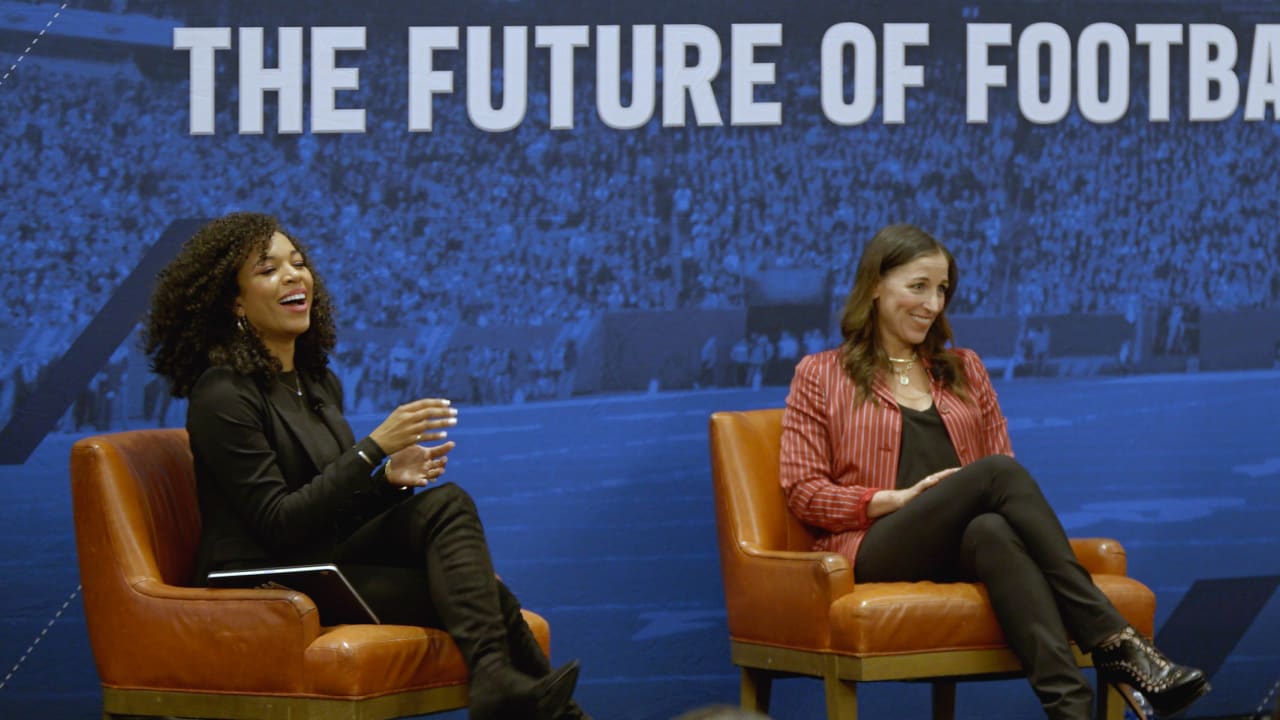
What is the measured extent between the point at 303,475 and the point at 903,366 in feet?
4.91

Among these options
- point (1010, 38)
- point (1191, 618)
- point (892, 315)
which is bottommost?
point (1191, 618)

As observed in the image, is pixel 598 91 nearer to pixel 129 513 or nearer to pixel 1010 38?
pixel 1010 38

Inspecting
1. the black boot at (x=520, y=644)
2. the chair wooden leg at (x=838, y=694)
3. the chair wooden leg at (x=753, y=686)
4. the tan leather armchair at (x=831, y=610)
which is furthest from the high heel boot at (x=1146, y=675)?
the black boot at (x=520, y=644)

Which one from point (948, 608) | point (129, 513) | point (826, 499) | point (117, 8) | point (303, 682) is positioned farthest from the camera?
point (117, 8)

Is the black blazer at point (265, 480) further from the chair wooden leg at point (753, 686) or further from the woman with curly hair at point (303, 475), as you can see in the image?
the chair wooden leg at point (753, 686)

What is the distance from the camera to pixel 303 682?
2543mm

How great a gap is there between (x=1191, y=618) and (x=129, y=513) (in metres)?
2.87

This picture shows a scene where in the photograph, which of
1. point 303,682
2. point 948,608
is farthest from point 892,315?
point 303,682

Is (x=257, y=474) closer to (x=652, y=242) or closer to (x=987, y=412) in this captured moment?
(x=652, y=242)

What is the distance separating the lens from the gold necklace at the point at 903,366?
344 centimetres

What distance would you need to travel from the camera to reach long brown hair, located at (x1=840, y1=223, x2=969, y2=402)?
3.38 metres

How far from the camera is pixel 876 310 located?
11.3ft

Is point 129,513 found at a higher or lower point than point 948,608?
higher

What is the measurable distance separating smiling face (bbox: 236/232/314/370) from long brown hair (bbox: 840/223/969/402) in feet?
4.29
